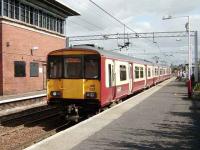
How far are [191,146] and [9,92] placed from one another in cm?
2318

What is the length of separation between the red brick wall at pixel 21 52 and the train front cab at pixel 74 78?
14.9 metres

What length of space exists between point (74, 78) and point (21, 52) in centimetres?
1820

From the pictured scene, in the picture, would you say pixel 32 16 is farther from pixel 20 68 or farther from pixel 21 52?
pixel 20 68

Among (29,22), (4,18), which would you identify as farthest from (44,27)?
(4,18)

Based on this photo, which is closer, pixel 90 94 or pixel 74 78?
pixel 90 94

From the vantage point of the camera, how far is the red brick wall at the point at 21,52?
30844 mm

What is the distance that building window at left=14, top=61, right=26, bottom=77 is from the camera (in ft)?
106

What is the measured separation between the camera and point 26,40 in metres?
34.3

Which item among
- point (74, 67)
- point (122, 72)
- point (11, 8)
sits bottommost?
point (122, 72)

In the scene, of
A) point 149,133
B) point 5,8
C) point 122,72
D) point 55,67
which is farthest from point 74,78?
point 5,8

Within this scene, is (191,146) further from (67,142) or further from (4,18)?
(4,18)

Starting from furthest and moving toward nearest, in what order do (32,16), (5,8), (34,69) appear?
(34,69) → (32,16) → (5,8)

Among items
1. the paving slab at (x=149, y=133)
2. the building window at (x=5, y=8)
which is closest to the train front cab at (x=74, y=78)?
the paving slab at (x=149, y=133)

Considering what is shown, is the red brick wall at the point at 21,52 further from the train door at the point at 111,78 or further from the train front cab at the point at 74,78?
the train front cab at the point at 74,78
